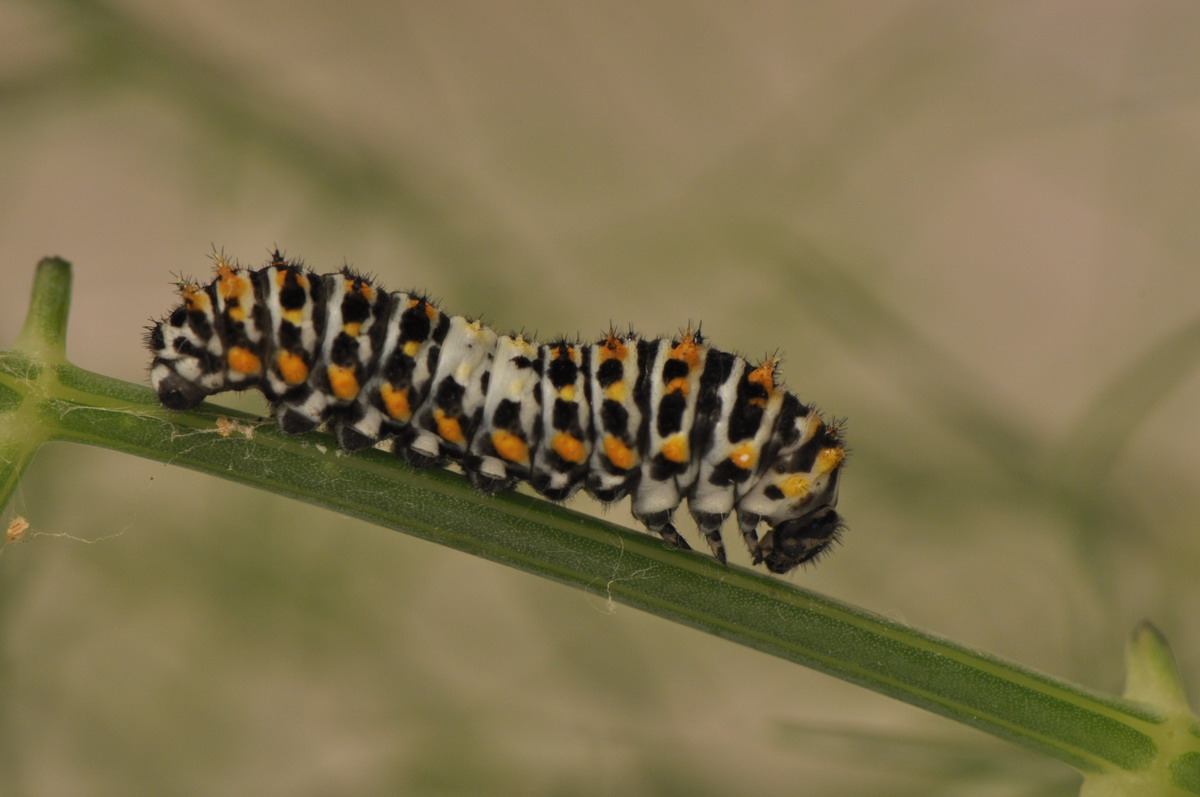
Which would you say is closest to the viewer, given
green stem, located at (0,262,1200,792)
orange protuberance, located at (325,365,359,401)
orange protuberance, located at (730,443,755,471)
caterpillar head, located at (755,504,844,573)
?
green stem, located at (0,262,1200,792)

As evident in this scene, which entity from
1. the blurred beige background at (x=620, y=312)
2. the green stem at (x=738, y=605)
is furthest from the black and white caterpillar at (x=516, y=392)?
the blurred beige background at (x=620, y=312)

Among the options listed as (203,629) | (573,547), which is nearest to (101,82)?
(203,629)

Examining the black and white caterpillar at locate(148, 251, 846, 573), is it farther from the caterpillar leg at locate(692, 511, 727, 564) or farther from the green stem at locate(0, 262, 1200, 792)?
the green stem at locate(0, 262, 1200, 792)

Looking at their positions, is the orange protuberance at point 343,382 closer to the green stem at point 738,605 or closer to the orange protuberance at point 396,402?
the orange protuberance at point 396,402

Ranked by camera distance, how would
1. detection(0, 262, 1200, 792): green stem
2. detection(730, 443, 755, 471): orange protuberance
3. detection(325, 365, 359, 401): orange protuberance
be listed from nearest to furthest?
detection(0, 262, 1200, 792): green stem
detection(325, 365, 359, 401): orange protuberance
detection(730, 443, 755, 471): orange protuberance

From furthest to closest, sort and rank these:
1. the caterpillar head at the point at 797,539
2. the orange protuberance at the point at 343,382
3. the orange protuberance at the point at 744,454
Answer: the caterpillar head at the point at 797,539, the orange protuberance at the point at 744,454, the orange protuberance at the point at 343,382

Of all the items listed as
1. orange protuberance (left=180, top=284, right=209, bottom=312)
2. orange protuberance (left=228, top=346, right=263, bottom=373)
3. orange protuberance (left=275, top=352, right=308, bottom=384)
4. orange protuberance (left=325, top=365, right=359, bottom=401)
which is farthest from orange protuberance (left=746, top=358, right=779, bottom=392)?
orange protuberance (left=180, top=284, right=209, bottom=312)

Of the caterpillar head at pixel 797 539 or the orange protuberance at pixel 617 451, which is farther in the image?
the caterpillar head at pixel 797 539
